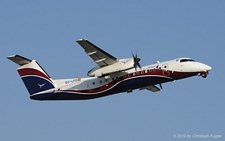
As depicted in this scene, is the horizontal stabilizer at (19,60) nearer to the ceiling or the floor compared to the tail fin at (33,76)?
nearer to the ceiling

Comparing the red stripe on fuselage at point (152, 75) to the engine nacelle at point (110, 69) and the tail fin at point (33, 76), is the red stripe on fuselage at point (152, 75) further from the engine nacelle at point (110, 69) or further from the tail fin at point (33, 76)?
the tail fin at point (33, 76)

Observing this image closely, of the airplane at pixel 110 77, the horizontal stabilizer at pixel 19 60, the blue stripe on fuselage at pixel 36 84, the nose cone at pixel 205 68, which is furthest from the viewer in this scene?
the blue stripe on fuselage at pixel 36 84

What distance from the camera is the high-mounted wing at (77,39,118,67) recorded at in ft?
103

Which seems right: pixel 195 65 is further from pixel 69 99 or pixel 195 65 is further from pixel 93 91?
pixel 69 99

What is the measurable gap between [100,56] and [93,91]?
3.21 metres

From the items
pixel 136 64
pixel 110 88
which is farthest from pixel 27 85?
pixel 136 64

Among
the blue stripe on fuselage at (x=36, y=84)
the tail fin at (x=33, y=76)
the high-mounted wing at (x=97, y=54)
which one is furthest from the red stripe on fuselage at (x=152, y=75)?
the tail fin at (x=33, y=76)

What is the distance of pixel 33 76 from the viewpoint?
3656 cm

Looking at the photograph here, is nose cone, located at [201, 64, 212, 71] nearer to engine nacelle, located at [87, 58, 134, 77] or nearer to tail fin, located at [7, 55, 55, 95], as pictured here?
engine nacelle, located at [87, 58, 134, 77]

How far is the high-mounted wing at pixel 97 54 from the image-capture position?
31.4m

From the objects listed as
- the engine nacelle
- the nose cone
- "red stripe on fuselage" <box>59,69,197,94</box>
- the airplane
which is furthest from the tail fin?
the nose cone

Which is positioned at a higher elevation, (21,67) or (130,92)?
(21,67)

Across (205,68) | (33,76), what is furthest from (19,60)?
(205,68)

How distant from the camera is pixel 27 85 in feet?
119
